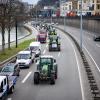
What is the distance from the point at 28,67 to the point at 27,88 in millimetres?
11139

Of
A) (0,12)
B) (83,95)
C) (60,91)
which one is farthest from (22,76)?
(0,12)

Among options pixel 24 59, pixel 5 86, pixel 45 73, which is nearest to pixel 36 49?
pixel 24 59

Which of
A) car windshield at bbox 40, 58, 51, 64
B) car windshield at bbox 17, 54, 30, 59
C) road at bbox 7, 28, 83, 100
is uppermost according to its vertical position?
car windshield at bbox 40, 58, 51, 64

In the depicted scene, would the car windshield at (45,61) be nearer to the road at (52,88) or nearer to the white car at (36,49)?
the road at (52,88)

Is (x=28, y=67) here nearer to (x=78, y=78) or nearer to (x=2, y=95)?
(x=78, y=78)

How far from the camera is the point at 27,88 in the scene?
3030 centimetres

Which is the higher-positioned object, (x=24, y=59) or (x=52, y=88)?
(x=24, y=59)

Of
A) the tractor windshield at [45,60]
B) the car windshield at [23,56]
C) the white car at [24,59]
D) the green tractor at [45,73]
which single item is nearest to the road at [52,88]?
the green tractor at [45,73]

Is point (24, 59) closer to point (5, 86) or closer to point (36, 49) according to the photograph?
point (36, 49)

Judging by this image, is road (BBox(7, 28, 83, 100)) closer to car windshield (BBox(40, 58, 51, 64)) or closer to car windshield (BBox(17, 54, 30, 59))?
car windshield (BBox(40, 58, 51, 64))

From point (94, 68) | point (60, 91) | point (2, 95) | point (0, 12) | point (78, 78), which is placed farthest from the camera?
A: point (0, 12)

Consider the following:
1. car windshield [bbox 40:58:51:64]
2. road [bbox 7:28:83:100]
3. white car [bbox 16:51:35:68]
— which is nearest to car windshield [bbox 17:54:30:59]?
white car [bbox 16:51:35:68]

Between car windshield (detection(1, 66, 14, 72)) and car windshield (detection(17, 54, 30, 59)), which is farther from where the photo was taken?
car windshield (detection(17, 54, 30, 59))

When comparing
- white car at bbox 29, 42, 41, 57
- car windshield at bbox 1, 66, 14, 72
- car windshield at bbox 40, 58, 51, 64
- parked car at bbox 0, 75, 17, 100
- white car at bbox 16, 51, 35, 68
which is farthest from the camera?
white car at bbox 29, 42, 41, 57
